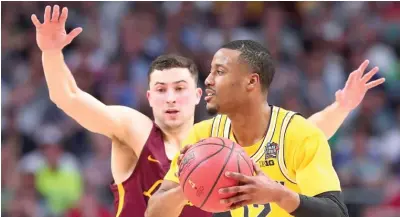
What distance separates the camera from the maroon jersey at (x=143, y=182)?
18.1ft

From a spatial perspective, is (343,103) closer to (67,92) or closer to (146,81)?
(67,92)

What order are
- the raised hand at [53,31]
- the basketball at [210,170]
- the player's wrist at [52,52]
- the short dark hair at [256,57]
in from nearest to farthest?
1. the basketball at [210,170]
2. the short dark hair at [256,57]
3. the raised hand at [53,31]
4. the player's wrist at [52,52]

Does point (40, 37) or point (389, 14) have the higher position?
point (389, 14)

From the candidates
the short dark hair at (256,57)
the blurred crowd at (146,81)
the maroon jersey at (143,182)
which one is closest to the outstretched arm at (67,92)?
the maroon jersey at (143,182)

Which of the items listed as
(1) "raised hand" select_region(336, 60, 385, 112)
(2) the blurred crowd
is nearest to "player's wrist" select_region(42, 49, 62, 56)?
(1) "raised hand" select_region(336, 60, 385, 112)

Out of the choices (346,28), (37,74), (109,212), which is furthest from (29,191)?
(346,28)

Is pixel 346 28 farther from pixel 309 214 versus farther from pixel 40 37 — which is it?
pixel 309 214

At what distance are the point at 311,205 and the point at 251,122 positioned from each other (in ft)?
2.51

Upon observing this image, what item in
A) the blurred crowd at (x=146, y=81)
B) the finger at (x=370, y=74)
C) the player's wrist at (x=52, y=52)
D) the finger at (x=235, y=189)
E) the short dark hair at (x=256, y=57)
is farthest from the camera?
the blurred crowd at (x=146, y=81)

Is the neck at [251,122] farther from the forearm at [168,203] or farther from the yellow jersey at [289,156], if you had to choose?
the forearm at [168,203]

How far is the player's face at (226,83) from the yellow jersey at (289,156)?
287mm

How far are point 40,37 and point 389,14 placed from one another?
7980 millimetres

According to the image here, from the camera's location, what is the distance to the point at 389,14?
12.1m

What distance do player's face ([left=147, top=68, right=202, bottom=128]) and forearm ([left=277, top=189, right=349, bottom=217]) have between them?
1.80 metres
